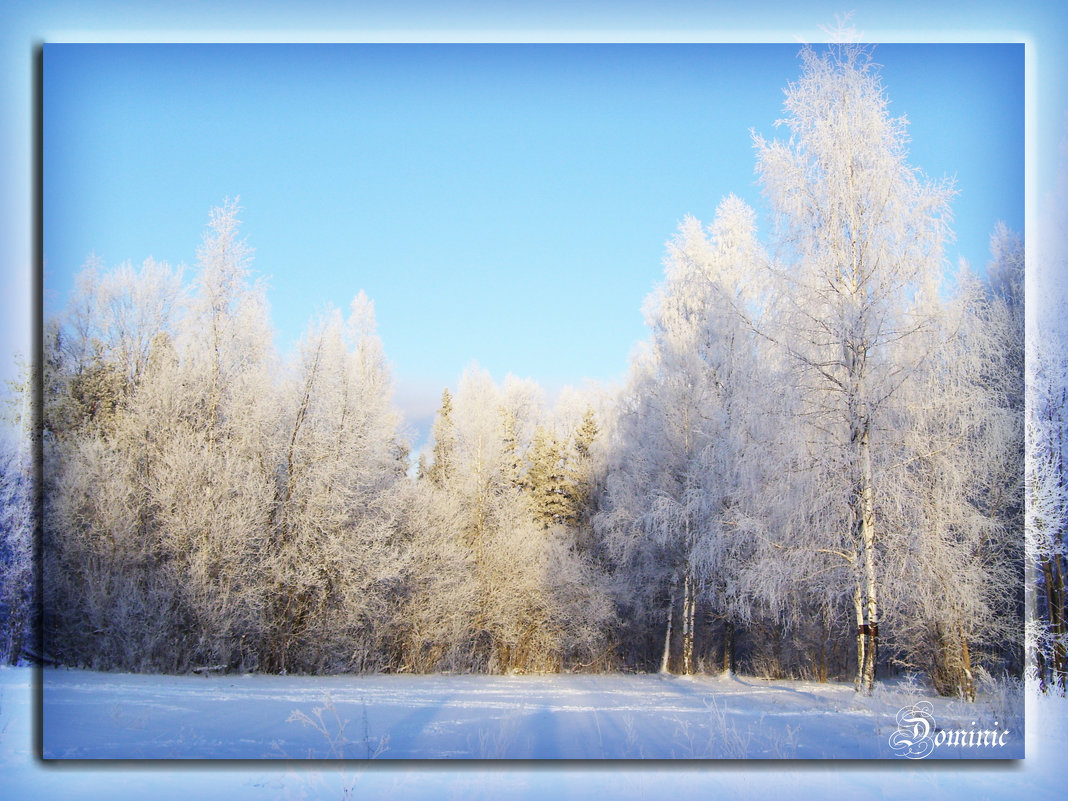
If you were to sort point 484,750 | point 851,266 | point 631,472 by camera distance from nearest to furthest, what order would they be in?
1. point 484,750
2. point 851,266
3. point 631,472

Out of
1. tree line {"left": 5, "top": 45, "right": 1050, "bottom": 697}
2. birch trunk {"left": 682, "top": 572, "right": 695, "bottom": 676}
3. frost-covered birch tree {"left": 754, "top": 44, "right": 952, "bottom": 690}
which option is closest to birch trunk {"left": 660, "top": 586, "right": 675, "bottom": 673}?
tree line {"left": 5, "top": 45, "right": 1050, "bottom": 697}

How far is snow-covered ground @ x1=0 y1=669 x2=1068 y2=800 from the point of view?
520 centimetres

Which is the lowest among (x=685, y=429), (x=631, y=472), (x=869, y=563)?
(x=869, y=563)

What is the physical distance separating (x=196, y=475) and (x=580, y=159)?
659 centimetres

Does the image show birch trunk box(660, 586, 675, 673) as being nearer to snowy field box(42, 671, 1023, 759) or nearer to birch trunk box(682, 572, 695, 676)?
birch trunk box(682, 572, 695, 676)

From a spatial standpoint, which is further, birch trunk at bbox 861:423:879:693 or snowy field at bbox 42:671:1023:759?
birch trunk at bbox 861:423:879:693

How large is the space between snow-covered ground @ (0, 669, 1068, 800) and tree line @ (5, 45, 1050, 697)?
0.82 m

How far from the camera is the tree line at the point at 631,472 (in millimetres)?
6773

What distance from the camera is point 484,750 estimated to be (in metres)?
5.43

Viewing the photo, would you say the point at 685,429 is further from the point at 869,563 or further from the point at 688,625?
the point at 869,563

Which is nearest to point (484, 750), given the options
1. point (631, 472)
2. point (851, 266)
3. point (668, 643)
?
point (851, 266)

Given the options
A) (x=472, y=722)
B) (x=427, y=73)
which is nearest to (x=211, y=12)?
(x=427, y=73)

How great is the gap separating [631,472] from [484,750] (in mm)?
8049

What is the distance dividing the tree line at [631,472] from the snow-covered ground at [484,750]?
825mm
